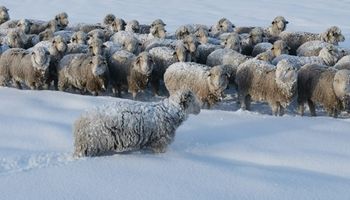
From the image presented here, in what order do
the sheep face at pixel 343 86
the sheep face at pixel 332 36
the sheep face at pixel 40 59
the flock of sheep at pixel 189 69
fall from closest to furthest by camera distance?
1. the sheep face at pixel 343 86
2. the flock of sheep at pixel 189 69
3. the sheep face at pixel 40 59
4. the sheep face at pixel 332 36

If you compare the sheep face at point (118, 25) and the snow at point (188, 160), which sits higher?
the snow at point (188, 160)

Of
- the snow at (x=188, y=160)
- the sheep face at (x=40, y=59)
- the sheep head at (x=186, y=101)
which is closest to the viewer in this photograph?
the snow at (x=188, y=160)

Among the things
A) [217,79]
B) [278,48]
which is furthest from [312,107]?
[278,48]

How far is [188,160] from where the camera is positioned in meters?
6.05

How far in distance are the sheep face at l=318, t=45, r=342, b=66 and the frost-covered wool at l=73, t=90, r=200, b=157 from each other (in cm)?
581

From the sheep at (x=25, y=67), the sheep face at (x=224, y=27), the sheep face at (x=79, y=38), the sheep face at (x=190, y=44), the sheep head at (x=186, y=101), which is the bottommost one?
the sheep at (x=25, y=67)

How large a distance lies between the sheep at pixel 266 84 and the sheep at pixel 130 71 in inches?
69.7

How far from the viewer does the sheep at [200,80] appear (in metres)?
9.62

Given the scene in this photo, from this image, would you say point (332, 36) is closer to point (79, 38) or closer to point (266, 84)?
point (266, 84)

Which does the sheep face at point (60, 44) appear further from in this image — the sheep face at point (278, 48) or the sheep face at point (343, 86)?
the sheep face at point (343, 86)

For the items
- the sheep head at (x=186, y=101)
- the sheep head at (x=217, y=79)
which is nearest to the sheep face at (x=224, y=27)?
the sheep head at (x=217, y=79)

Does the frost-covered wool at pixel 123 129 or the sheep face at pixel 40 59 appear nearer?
the frost-covered wool at pixel 123 129

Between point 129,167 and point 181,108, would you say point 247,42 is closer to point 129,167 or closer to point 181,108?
point 181,108

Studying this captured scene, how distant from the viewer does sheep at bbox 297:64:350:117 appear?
30.3ft
